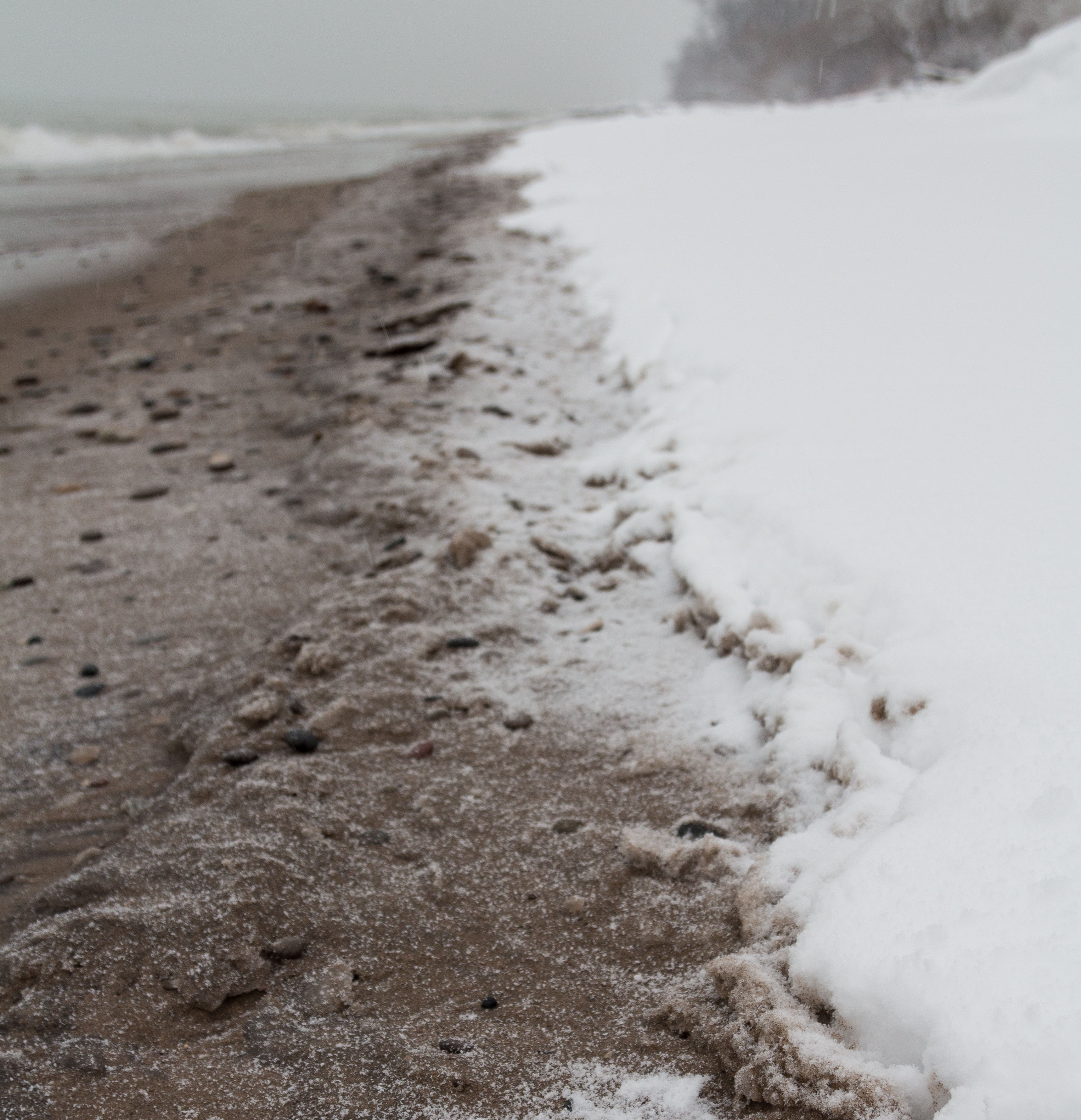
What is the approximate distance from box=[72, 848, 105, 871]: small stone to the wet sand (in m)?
0.01

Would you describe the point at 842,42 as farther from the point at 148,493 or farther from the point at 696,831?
the point at 696,831

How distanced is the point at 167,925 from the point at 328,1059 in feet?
1.45

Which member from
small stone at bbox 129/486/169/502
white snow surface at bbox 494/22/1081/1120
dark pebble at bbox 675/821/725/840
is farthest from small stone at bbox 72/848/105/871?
small stone at bbox 129/486/169/502

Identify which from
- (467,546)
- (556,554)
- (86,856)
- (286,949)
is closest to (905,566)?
(556,554)

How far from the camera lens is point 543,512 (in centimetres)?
310

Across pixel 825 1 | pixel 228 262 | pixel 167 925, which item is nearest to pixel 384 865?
pixel 167 925

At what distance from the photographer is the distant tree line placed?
74.4 ft

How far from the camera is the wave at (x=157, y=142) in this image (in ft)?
61.8

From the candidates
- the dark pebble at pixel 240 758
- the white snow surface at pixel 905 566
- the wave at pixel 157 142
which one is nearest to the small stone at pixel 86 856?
the dark pebble at pixel 240 758

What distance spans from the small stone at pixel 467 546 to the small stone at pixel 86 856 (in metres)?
1.26

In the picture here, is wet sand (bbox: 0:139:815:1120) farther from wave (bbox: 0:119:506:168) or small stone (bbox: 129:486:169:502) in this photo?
wave (bbox: 0:119:506:168)

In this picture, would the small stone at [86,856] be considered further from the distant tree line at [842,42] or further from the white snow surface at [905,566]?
the distant tree line at [842,42]

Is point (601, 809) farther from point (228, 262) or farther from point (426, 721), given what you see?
point (228, 262)

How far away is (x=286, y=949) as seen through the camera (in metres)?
1.53
